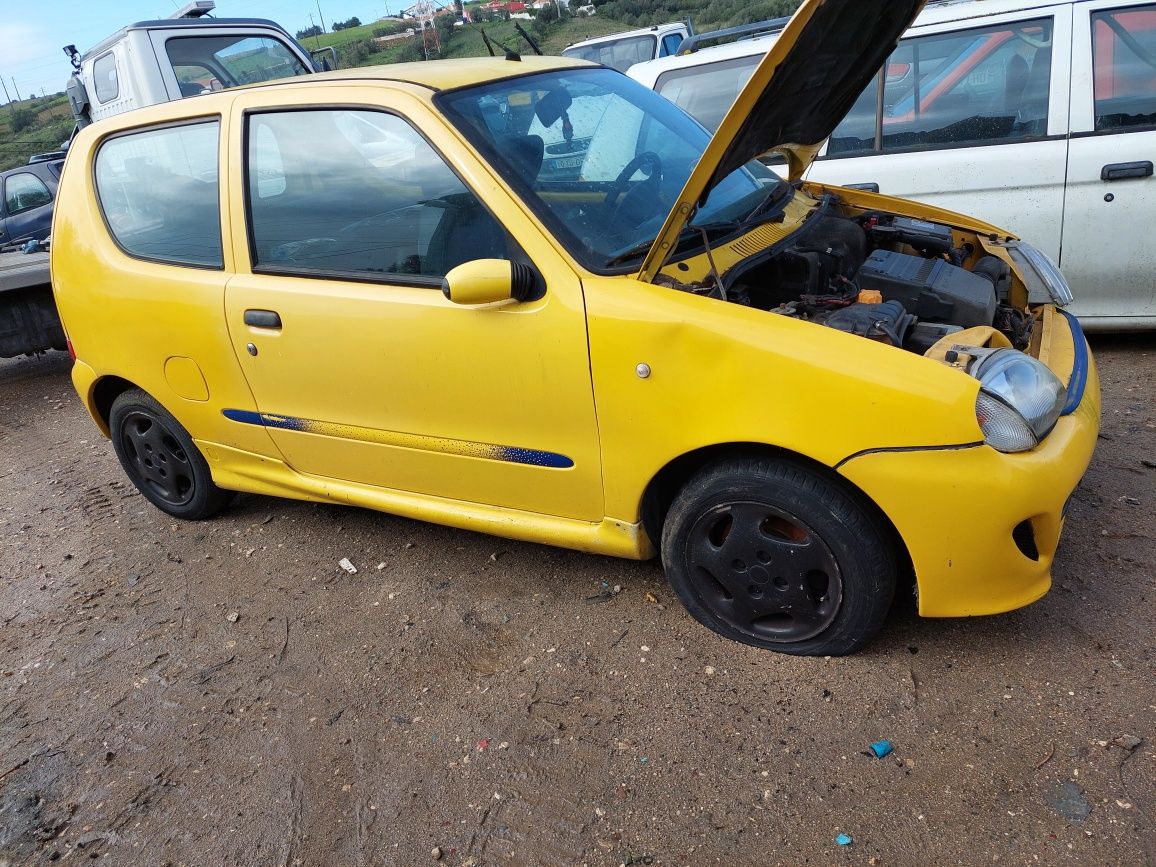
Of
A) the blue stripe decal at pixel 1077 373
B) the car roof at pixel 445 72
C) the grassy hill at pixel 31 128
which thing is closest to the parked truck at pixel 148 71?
the car roof at pixel 445 72

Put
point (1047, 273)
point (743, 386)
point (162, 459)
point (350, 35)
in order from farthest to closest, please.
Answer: point (350, 35) < point (162, 459) < point (1047, 273) < point (743, 386)

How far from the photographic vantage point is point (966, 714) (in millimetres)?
2432

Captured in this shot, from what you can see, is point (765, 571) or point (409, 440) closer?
point (765, 571)

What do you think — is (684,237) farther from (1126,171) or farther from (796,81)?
(1126,171)

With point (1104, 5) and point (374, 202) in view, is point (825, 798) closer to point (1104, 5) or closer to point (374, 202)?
point (374, 202)

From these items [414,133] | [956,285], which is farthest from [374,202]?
[956,285]

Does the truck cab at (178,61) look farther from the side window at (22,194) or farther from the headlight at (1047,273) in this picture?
the headlight at (1047,273)

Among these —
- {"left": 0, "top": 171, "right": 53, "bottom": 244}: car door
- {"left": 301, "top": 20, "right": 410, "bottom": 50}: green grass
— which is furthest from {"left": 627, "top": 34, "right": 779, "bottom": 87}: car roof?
{"left": 301, "top": 20, "right": 410, "bottom": 50}: green grass

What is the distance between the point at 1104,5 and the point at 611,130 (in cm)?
274

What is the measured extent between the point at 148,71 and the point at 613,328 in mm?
6573

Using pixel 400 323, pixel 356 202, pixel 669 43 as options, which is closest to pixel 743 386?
pixel 400 323

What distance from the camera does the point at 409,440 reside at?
10.2 feet

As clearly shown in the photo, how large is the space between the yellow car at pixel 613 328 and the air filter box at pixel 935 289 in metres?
0.01

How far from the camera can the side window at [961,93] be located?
441 cm
